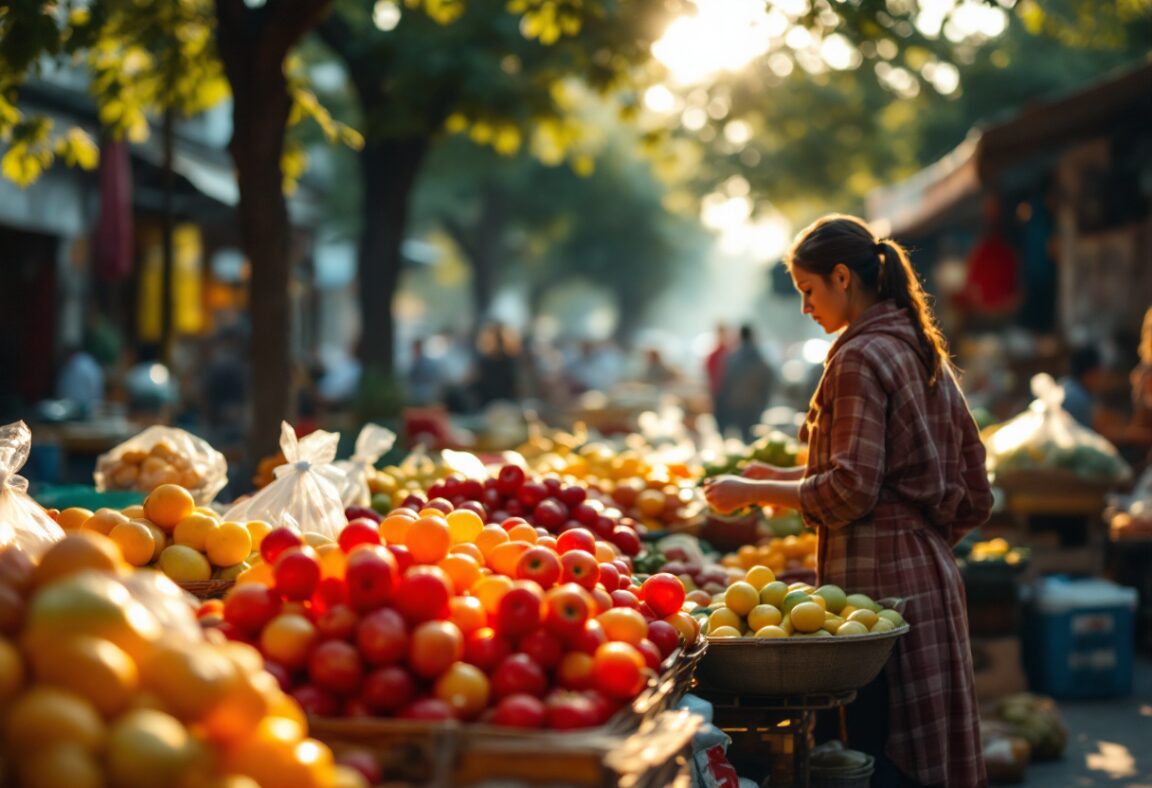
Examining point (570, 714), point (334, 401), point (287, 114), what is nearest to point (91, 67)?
point (287, 114)

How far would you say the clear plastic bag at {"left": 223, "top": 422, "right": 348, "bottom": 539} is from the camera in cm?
515

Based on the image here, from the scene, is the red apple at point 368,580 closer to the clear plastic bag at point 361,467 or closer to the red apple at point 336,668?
the red apple at point 336,668

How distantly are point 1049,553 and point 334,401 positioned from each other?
457 inches

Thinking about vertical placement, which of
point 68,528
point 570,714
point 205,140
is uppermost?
point 205,140

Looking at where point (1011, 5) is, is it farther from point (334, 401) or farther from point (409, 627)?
point (334, 401)

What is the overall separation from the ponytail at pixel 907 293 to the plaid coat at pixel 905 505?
0.14 feet

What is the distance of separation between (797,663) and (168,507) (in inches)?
86.6

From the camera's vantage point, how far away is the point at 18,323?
17.1 meters

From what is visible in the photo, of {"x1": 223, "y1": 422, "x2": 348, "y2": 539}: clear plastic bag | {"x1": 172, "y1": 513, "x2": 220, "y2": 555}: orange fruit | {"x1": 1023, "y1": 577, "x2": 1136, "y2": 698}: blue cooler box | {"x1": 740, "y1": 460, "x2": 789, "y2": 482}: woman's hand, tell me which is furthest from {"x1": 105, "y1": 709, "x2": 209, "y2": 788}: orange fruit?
{"x1": 1023, "y1": 577, "x2": 1136, "y2": 698}: blue cooler box

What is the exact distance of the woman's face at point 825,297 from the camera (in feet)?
14.5

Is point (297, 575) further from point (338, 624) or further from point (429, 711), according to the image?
point (429, 711)

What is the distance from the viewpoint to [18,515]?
13.9 feet

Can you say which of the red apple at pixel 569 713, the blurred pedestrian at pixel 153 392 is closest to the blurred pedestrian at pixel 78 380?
the blurred pedestrian at pixel 153 392

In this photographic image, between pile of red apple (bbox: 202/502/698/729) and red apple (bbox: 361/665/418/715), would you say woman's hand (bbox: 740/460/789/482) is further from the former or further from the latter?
red apple (bbox: 361/665/418/715)
